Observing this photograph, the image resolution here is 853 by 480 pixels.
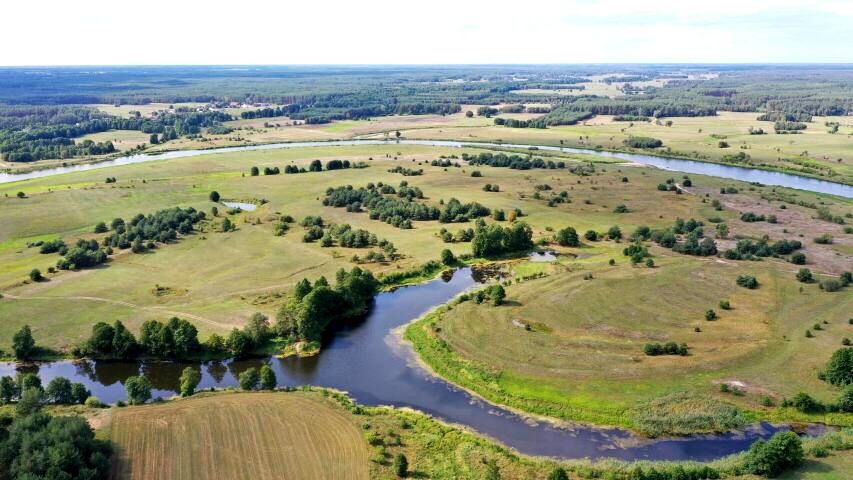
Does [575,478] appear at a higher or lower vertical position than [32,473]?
lower

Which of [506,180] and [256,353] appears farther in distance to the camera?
[506,180]

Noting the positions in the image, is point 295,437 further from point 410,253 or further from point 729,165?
point 729,165

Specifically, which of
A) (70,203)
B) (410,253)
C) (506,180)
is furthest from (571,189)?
(70,203)

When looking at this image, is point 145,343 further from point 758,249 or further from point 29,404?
point 758,249

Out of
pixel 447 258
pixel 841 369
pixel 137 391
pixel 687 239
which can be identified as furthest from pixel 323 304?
pixel 687 239

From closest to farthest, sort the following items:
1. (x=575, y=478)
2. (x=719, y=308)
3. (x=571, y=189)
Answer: (x=575, y=478) → (x=719, y=308) → (x=571, y=189)

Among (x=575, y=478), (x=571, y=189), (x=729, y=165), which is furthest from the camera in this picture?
(x=729, y=165)

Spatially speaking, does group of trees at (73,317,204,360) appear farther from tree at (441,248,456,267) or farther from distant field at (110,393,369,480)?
tree at (441,248,456,267)
